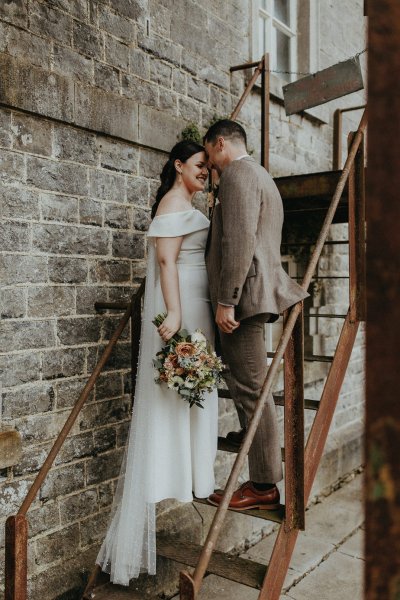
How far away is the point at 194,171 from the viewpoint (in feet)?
11.1

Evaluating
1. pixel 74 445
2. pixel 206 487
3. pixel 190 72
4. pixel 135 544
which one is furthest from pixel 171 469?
pixel 190 72

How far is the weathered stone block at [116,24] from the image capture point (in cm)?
383

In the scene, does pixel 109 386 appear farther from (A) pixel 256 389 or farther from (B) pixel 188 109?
(B) pixel 188 109

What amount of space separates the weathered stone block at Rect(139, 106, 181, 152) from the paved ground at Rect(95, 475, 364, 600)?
277 cm

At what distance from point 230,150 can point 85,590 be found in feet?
8.28

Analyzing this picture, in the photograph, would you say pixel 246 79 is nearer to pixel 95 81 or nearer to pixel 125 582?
pixel 95 81

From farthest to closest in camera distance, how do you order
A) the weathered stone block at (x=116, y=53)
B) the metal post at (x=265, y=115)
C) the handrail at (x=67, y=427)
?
the metal post at (x=265, y=115) → the weathered stone block at (x=116, y=53) → the handrail at (x=67, y=427)

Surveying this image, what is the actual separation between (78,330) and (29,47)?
159 cm

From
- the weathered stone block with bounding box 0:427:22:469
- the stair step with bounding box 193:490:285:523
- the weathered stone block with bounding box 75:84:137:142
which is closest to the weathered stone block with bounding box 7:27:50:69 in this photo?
the weathered stone block with bounding box 75:84:137:142

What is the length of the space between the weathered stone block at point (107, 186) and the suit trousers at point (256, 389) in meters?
1.30

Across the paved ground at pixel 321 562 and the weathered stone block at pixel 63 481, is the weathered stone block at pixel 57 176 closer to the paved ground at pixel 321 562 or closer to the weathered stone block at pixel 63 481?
the weathered stone block at pixel 63 481

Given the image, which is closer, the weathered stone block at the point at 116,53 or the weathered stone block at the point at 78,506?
the weathered stone block at the point at 78,506

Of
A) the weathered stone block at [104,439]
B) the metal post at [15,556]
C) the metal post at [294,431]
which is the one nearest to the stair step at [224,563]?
the metal post at [294,431]

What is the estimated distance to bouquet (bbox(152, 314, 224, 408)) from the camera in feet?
9.80
